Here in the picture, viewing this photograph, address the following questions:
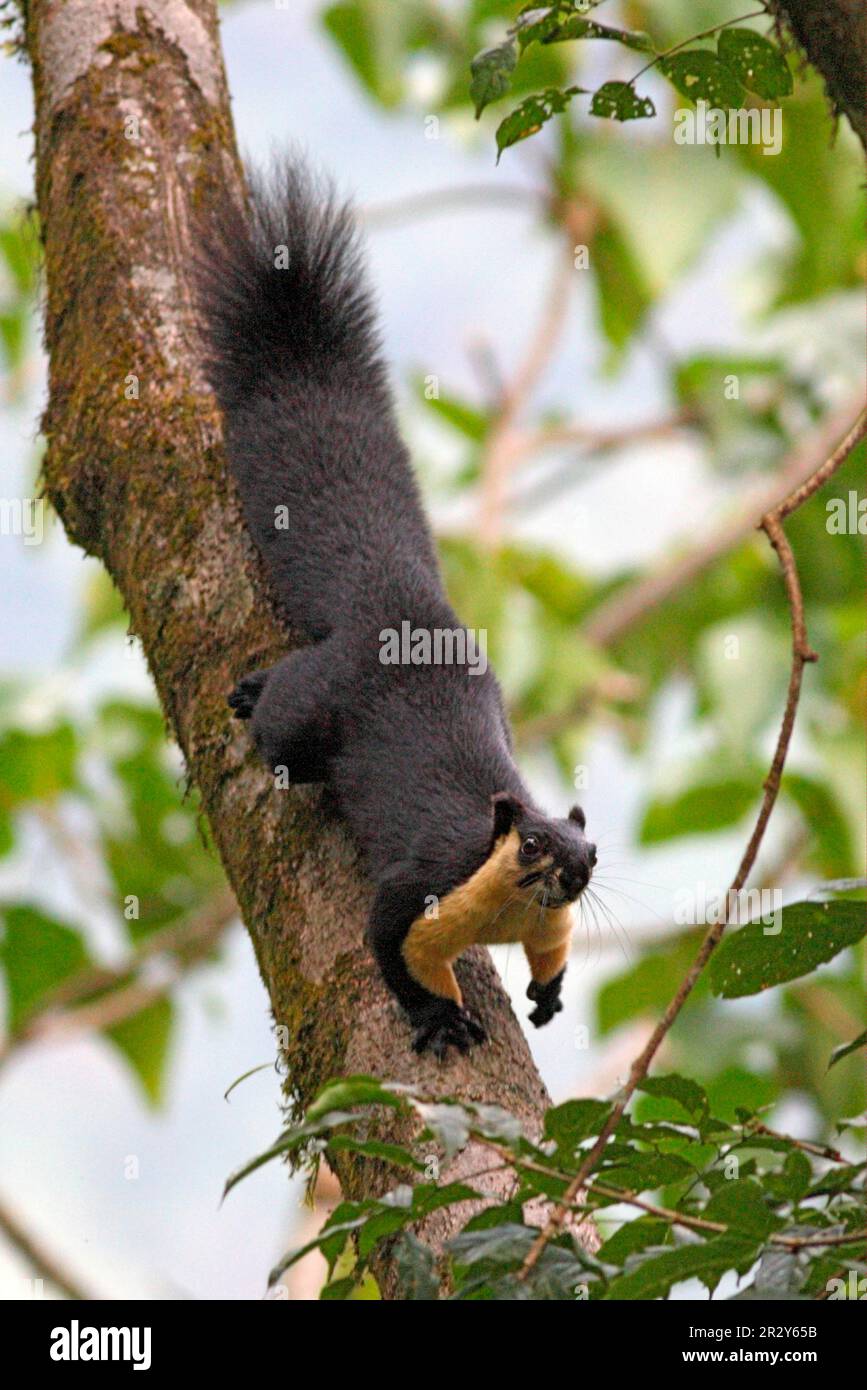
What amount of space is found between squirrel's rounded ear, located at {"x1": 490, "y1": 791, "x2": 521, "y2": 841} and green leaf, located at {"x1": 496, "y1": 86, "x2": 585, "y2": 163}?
111cm

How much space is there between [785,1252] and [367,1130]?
79 centimetres

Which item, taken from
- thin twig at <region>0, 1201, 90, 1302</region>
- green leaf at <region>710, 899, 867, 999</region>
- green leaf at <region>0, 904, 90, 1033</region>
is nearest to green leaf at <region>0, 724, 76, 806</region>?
green leaf at <region>0, 904, 90, 1033</region>

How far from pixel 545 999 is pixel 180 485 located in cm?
129

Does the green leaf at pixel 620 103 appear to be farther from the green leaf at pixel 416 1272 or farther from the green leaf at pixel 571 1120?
the green leaf at pixel 416 1272

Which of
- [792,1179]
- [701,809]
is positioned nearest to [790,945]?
[792,1179]

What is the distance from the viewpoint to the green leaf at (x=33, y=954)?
643 cm

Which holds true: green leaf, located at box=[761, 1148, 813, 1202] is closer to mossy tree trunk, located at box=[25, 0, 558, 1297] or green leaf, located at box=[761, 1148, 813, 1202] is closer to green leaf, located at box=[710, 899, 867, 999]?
green leaf, located at box=[710, 899, 867, 999]

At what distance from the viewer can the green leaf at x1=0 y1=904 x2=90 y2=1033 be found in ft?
21.1

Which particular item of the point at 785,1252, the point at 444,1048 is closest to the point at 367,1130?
the point at 444,1048

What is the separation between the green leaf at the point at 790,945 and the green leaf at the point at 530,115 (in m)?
1.28

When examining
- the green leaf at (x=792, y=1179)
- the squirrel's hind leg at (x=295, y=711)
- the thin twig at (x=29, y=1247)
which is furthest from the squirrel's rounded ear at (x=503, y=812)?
the thin twig at (x=29, y=1247)

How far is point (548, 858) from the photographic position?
2797 mm

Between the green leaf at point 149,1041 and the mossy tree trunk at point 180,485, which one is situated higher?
the mossy tree trunk at point 180,485

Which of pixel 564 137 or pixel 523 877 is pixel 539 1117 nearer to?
pixel 523 877
